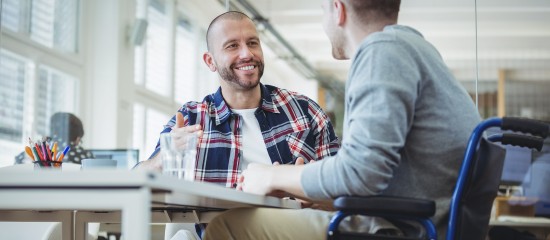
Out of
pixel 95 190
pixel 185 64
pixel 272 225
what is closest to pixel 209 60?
pixel 272 225

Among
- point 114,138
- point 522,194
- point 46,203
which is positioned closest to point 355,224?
point 46,203

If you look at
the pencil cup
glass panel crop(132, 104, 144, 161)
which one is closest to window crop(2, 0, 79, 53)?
glass panel crop(132, 104, 144, 161)

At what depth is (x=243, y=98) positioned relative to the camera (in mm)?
2734

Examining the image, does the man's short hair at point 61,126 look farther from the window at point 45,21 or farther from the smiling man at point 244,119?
the smiling man at point 244,119

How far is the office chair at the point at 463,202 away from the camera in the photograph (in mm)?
1467

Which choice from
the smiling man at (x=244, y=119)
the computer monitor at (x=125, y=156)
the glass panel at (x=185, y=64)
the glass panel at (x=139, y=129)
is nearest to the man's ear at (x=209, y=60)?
the smiling man at (x=244, y=119)

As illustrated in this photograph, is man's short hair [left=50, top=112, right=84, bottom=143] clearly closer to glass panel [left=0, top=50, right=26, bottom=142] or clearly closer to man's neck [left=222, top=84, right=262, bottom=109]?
glass panel [left=0, top=50, right=26, bottom=142]

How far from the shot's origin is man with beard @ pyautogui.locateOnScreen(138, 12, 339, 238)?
2.52 meters

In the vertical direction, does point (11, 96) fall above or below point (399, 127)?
above

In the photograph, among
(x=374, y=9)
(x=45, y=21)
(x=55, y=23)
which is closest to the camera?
(x=374, y=9)

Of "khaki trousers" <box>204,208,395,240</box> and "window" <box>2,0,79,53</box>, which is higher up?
"window" <box>2,0,79,53</box>

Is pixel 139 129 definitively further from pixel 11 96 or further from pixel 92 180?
pixel 92 180

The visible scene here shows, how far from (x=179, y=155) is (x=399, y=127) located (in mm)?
507

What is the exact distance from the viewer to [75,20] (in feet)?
23.8
